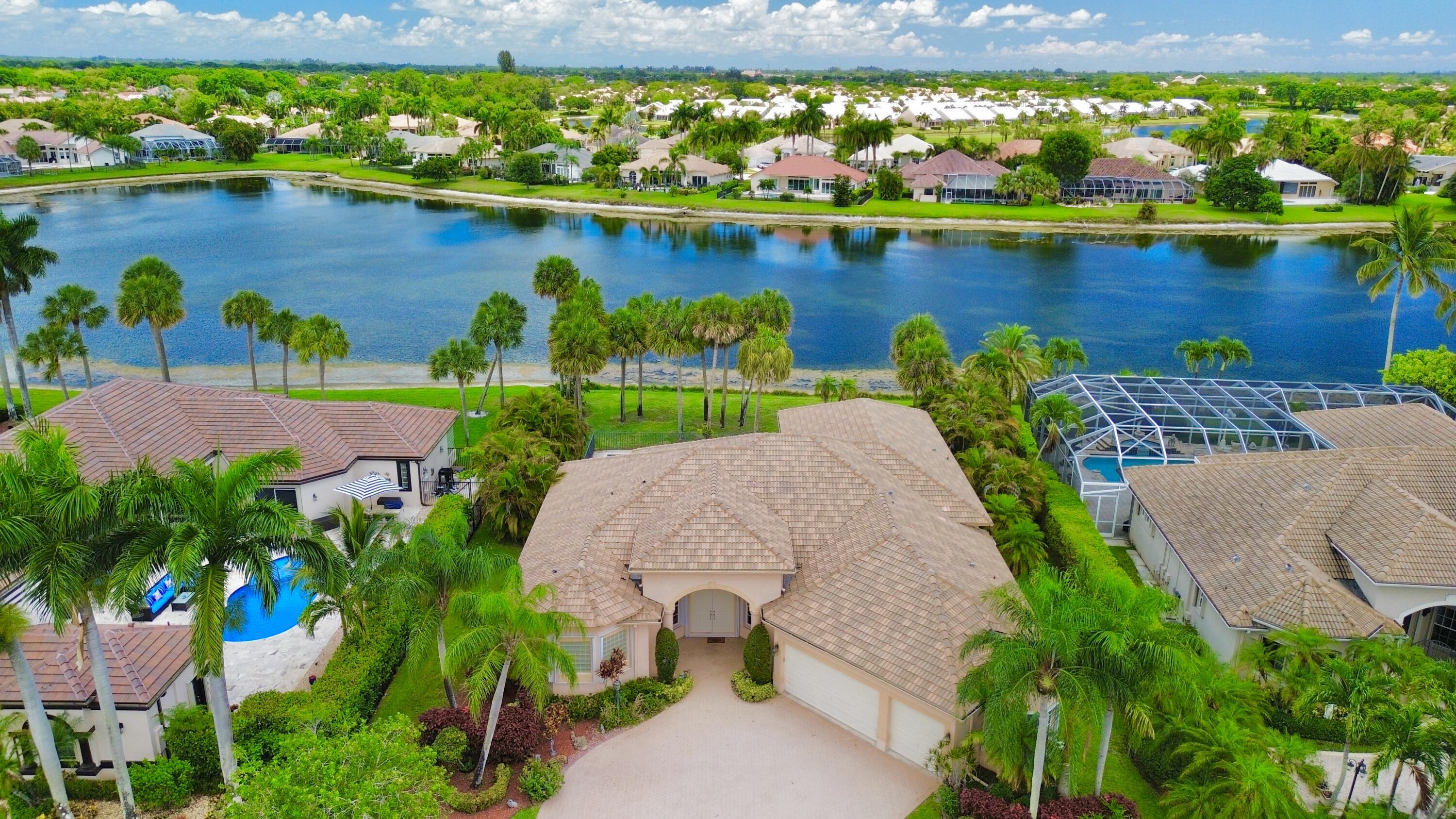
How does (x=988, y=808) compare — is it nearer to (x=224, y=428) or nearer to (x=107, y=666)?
(x=107, y=666)

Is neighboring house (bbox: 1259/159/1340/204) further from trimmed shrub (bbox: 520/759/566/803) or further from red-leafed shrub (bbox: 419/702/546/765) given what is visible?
trimmed shrub (bbox: 520/759/566/803)

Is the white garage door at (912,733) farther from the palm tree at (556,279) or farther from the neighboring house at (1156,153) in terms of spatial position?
the neighboring house at (1156,153)

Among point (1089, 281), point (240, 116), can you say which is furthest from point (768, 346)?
point (240, 116)

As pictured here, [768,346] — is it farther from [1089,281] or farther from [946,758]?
[1089,281]

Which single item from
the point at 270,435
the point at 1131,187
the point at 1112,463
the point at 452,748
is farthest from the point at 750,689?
the point at 1131,187

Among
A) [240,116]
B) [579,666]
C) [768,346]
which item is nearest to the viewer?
[579,666]

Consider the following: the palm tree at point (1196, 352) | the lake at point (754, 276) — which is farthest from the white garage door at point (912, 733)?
the lake at point (754, 276)
